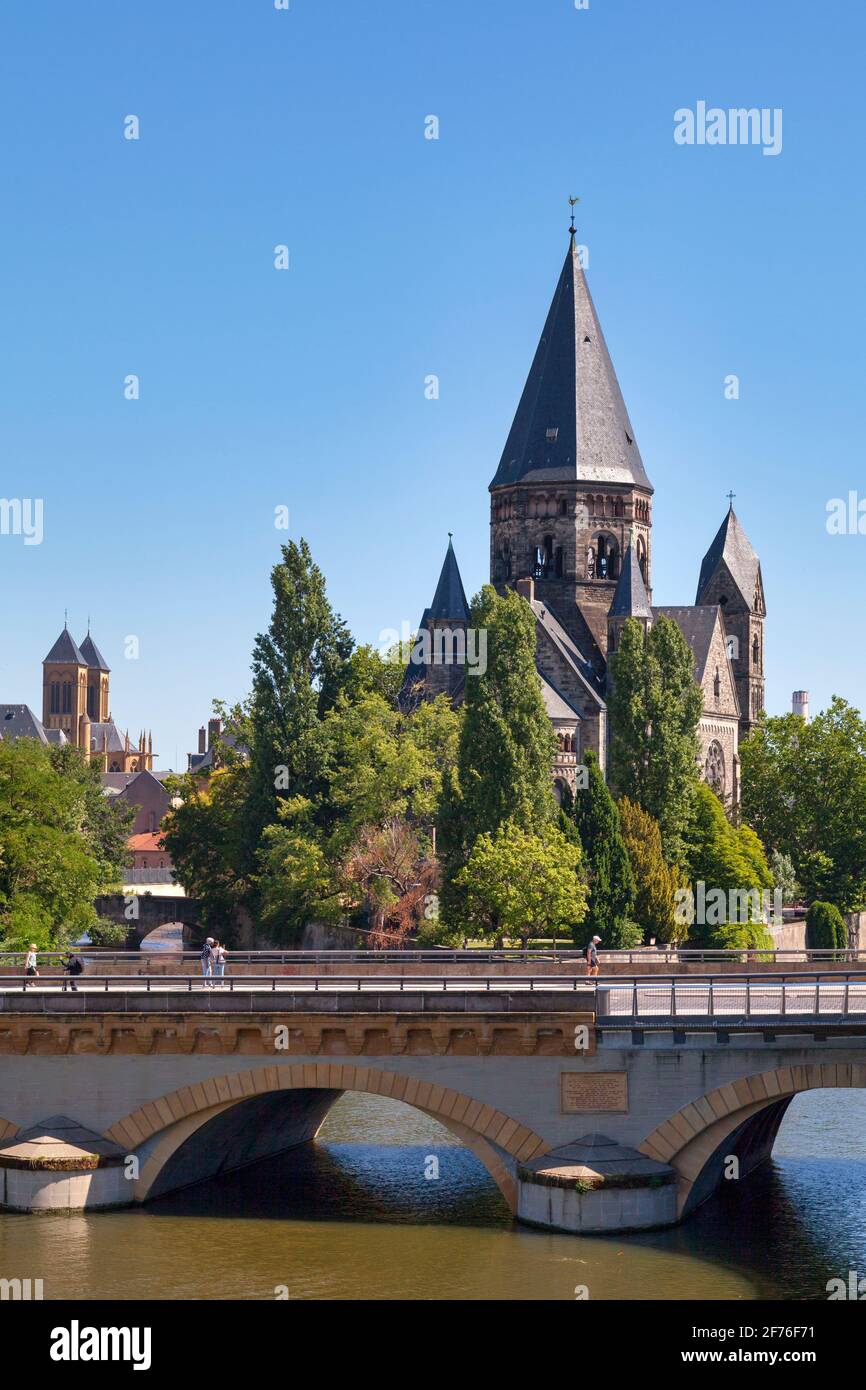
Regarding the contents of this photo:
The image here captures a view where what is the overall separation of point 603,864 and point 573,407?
4030cm

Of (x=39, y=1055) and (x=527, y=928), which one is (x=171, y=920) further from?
(x=39, y=1055)

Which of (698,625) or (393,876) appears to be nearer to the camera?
(393,876)

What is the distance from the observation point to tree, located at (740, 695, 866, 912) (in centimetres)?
11331

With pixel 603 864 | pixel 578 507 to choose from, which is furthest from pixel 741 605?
pixel 603 864

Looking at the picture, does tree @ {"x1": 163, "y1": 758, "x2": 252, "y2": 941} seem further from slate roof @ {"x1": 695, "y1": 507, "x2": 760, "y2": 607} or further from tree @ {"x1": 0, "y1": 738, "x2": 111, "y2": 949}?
slate roof @ {"x1": 695, "y1": 507, "x2": 760, "y2": 607}

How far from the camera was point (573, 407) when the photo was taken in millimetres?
113938

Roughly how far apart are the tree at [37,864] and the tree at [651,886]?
2318 centimetres

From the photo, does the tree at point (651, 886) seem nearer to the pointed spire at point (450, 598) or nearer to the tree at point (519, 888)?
the tree at point (519, 888)

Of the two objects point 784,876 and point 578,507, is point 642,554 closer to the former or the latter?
point 578,507

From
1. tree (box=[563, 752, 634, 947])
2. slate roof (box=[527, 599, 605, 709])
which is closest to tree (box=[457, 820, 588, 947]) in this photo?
tree (box=[563, 752, 634, 947])

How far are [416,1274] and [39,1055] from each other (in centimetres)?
958

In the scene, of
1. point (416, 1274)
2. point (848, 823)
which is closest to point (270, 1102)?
point (416, 1274)

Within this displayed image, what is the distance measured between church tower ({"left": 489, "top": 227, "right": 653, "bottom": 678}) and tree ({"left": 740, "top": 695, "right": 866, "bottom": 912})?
1403 cm

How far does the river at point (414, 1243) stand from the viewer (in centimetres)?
3672
